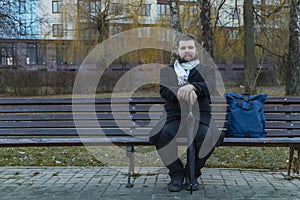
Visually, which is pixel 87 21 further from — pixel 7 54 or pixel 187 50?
pixel 187 50

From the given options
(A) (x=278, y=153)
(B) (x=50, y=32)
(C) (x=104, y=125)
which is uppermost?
(B) (x=50, y=32)

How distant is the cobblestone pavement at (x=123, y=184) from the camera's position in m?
4.37

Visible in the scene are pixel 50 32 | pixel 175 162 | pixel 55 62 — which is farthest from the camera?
pixel 55 62

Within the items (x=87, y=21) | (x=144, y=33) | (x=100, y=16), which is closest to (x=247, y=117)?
(x=144, y=33)

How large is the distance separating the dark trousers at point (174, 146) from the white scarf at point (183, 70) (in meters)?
0.47

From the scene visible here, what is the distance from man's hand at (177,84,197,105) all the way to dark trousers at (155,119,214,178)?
29cm

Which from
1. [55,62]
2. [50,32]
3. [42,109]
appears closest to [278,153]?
[42,109]

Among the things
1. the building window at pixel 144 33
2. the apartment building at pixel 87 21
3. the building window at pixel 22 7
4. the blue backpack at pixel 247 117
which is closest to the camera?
the blue backpack at pixel 247 117

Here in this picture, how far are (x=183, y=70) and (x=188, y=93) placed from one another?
0.39 metres

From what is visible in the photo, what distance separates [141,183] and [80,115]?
1.13 m

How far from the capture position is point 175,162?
441cm

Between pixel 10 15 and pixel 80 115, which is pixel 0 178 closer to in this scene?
pixel 80 115

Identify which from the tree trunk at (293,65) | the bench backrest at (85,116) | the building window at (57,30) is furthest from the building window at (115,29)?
the bench backrest at (85,116)

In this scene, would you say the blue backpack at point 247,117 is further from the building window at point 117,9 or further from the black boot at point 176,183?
the building window at point 117,9
